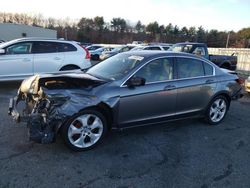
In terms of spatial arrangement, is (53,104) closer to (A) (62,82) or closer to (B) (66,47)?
(A) (62,82)

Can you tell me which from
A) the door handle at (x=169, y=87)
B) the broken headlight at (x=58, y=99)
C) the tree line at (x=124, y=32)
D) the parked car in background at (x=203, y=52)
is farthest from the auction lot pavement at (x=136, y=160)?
the tree line at (x=124, y=32)

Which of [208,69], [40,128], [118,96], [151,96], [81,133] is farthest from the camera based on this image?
[208,69]

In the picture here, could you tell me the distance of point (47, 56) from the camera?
8367 mm

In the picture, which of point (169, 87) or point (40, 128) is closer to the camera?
point (40, 128)

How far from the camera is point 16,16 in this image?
8112 centimetres

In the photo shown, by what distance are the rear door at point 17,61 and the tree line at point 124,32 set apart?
6365cm

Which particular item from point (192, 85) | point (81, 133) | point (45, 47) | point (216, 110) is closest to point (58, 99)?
point (81, 133)

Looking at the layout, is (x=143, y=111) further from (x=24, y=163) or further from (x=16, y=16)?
(x=16, y=16)

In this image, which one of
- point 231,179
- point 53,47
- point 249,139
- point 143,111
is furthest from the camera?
point 53,47

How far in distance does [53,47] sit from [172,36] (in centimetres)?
8335

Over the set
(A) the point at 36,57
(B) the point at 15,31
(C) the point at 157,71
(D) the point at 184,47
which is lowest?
(A) the point at 36,57

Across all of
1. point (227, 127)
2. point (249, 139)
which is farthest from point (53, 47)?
point (249, 139)

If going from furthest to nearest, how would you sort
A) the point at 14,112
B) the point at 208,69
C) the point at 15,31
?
the point at 15,31
the point at 208,69
the point at 14,112

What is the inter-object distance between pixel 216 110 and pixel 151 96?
6.48 ft
